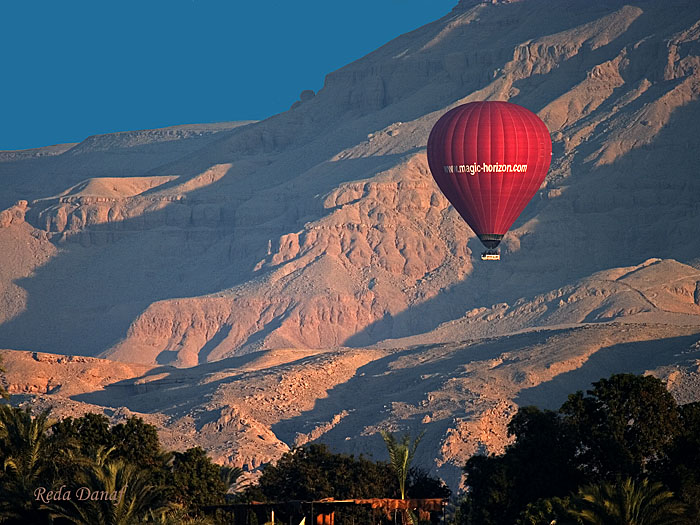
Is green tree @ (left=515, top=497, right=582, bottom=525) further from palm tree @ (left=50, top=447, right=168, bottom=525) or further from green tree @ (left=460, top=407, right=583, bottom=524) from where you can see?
palm tree @ (left=50, top=447, right=168, bottom=525)

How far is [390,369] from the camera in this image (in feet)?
392

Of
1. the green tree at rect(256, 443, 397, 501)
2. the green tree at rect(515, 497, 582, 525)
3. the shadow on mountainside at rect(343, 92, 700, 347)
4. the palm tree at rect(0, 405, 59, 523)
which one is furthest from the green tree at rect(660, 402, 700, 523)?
the shadow on mountainside at rect(343, 92, 700, 347)

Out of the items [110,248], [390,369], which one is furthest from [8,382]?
[110,248]

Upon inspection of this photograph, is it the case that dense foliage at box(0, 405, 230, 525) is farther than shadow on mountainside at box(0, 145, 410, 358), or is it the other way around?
shadow on mountainside at box(0, 145, 410, 358)

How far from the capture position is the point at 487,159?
294ft

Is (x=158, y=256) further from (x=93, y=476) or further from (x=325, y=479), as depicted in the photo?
(x=93, y=476)

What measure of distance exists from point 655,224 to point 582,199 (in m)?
7.35

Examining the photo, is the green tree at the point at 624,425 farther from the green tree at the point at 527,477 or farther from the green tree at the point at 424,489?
the green tree at the point at 424,489

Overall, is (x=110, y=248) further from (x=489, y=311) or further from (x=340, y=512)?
(x=340, y=512)

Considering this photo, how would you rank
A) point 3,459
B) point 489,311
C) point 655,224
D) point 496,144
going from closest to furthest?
point 3,459, point 496,144, point 489,311, point 655,224

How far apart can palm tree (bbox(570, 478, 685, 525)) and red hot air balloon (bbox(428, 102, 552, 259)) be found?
4951 cm

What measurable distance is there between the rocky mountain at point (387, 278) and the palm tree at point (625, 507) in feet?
164

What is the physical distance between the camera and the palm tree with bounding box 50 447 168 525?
38156mm

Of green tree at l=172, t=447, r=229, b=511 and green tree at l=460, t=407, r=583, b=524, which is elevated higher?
green tree at l=172, t=447, r=229, b=511
